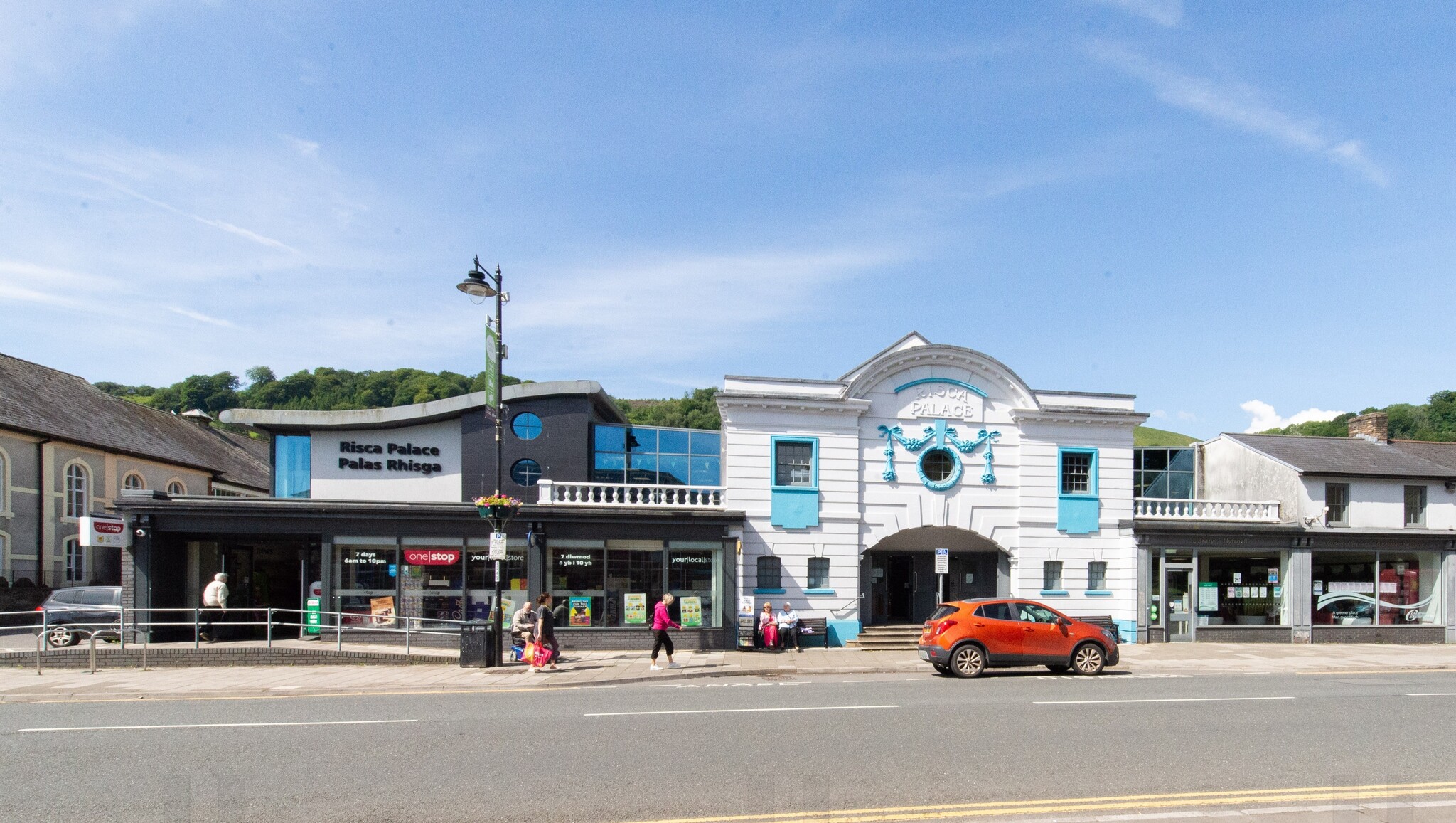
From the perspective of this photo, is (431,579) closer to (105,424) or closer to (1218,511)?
(1218,511)

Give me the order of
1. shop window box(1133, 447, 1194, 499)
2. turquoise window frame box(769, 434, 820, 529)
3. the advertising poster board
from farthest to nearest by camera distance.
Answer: shop window box(1133, 447, 1194, 499)
turquoise window frame box(769, 434, 820, 529)
the advertising poster board

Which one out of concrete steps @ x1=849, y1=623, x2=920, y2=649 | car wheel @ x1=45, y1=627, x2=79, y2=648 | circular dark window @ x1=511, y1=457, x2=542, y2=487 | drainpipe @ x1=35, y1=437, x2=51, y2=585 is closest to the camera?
car wheel @ x1=45, y1=627, x2=79, y2=648

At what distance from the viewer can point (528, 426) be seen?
2586cm

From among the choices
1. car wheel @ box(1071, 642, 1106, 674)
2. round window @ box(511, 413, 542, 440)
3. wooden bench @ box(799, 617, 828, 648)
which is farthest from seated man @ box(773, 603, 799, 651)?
round window @ box(511, 413, 542, 440)

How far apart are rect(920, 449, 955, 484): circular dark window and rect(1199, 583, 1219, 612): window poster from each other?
316 inches

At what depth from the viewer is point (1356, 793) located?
8.13 metres

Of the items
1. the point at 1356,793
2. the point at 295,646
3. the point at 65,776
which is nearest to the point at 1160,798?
the point at 1356,793

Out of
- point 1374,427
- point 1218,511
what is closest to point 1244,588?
point 1218,511

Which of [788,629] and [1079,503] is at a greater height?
[1079,503]

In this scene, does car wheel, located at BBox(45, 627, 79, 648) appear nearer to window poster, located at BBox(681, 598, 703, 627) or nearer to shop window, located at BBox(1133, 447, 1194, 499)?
window poster, located at BBox(681, 598, 703, 627)

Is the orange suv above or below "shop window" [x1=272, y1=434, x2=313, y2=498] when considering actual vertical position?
below

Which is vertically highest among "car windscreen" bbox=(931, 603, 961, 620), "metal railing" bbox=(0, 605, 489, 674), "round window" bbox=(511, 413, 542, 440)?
"round window" bbox=(511, 413, 542, 440)

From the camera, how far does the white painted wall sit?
2519cm

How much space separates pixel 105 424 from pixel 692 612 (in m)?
29.3
